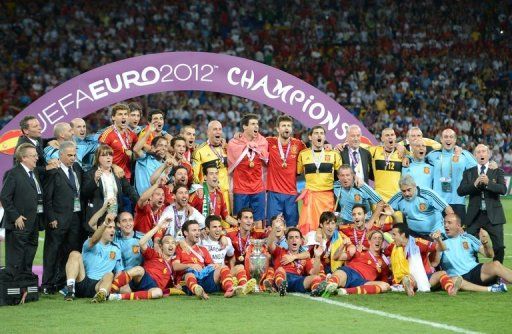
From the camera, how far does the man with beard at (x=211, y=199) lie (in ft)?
36.2

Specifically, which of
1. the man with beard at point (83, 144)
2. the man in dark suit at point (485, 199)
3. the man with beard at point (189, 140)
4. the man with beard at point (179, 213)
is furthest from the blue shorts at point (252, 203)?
the man in dark suit at point (485, 199)

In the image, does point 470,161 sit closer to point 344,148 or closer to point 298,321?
point 344,148

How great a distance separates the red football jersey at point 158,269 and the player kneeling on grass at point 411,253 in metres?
2.25

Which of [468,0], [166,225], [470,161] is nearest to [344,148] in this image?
[470,161]

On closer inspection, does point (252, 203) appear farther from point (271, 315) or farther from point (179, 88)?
point (271, 315)

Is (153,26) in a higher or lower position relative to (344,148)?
higher

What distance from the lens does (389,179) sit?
11.6 metres

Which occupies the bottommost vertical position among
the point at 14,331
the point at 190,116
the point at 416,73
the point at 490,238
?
the point at 14,331

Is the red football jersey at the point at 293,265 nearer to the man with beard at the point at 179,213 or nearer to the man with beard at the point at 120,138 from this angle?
the man with beard at the point at 179,213

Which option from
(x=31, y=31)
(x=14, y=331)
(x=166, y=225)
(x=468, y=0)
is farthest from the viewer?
(x=468, y=0)

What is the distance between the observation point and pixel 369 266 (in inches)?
405

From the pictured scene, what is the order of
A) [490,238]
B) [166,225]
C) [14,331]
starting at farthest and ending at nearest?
1. [490,238]
2. [166,225]
3. [14,331]

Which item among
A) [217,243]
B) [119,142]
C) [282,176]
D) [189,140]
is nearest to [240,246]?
[217,243]

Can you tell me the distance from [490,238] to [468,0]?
69.1ft
